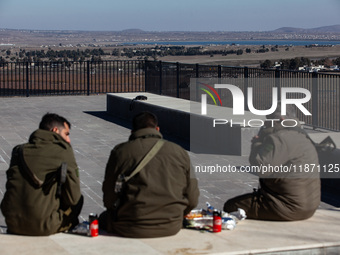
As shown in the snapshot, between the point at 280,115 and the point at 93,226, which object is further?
the point at 280,115

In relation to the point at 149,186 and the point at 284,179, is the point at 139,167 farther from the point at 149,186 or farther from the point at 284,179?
the point at 284,179

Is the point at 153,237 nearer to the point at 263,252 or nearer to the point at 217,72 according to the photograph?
the point at 263,252

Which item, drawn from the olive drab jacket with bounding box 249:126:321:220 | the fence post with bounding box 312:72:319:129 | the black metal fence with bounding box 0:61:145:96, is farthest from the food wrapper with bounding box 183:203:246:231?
the black metal fence with bounding box 0:61:145:96

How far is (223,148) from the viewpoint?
14000 mm

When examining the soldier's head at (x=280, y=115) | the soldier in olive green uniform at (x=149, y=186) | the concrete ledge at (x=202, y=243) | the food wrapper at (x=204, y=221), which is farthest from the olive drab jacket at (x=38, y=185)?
the soldier's head at (x=280, y=115)

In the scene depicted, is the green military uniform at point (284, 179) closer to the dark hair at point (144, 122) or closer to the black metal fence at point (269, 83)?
the dark hair at point (144, 122)

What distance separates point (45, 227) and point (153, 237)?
101 centimetres

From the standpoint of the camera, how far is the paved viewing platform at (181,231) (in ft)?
21.2

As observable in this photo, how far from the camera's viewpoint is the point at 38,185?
652 centimetres

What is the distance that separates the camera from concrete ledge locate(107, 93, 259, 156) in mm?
13602

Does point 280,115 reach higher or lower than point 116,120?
higher

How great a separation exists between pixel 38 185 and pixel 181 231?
1470 millimetres

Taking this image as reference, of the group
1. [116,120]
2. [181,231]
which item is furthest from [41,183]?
[116,120]

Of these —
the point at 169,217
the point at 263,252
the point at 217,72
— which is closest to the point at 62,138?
the point at 169,217
